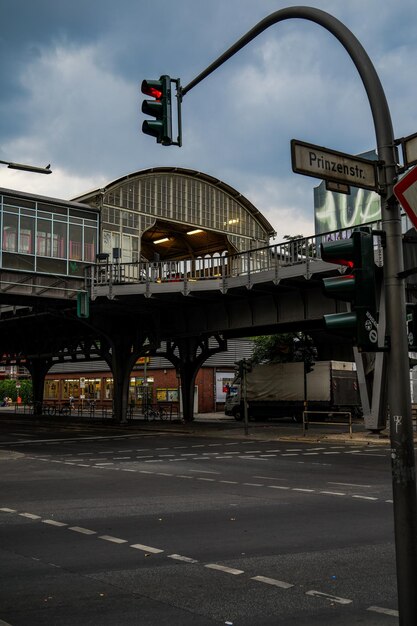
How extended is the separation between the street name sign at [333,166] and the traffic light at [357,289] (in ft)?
1.65

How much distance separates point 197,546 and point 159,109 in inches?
230

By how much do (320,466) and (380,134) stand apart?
14.3m

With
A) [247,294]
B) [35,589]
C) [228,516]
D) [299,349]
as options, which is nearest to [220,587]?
[35,589]

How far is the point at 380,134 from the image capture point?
17.4 ft

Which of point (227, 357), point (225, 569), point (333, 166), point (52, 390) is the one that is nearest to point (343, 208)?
point (227, 357)

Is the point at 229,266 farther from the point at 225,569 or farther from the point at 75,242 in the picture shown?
the point at 225,569

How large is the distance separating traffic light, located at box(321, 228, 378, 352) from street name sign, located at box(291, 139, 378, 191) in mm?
503

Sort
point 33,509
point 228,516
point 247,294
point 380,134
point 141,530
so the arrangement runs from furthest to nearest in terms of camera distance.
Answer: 1. point 247,294
2. point 33,509
3. point 228,516
4. point 141,530
5. point 380,134

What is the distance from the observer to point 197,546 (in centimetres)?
827

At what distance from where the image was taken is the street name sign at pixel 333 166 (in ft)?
17.7

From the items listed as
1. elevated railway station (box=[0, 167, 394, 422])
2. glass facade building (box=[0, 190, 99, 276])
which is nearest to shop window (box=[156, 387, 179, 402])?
elevated railway station (box=[0, 167, 394, 422])

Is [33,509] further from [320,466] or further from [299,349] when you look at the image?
[299,349]

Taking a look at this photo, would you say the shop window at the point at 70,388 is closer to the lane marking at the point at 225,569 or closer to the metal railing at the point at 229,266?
the metal railing at the point at 229,266

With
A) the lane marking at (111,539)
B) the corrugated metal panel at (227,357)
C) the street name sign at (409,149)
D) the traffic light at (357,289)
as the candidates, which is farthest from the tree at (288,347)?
the traffic light at (357,289)
